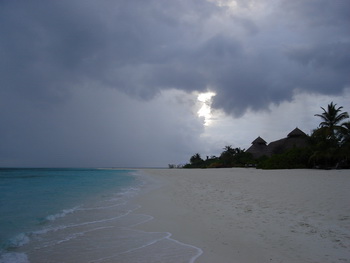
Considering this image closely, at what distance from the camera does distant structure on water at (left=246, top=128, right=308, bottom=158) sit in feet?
121

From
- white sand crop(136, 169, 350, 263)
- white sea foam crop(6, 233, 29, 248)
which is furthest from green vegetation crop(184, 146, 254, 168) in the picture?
white sea foam crop(6, 233, 29, 248)

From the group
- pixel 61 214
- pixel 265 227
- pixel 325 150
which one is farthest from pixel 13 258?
pixel 325 150

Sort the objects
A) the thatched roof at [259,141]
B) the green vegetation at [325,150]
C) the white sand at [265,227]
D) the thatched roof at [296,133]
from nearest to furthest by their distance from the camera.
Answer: the white sand at [265,227] → the green vegetation at [325,150] → the thatched roof at [296,133] → the thatched roof at [259,141]

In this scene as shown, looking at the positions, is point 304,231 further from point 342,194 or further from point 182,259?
point 342,194

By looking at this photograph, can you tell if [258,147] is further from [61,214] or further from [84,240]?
[84,240]

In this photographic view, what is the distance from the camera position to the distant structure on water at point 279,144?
3691 cm

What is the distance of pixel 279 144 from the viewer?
4003 centimetres

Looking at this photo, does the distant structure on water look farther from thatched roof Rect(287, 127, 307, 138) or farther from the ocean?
the ocean

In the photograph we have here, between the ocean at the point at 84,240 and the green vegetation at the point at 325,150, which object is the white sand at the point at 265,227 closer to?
the ocean at the point at 84,240

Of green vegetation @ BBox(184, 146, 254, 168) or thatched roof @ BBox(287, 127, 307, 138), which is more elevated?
thatched roof @ BBox(287, 127, 307, 138)

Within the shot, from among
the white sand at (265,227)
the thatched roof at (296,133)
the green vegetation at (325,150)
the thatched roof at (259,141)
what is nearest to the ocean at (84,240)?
the white sand at (265,227)

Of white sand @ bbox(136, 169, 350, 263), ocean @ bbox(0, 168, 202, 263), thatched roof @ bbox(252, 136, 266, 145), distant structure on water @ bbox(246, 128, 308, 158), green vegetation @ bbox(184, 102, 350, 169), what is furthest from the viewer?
thatched roof @ bbox(252, 136, 266, 145)

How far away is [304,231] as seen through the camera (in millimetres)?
4340

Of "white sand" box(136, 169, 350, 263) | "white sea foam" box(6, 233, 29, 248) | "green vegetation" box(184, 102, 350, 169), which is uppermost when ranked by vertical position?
"green vegetation" box(184, 102, 350, 169)
